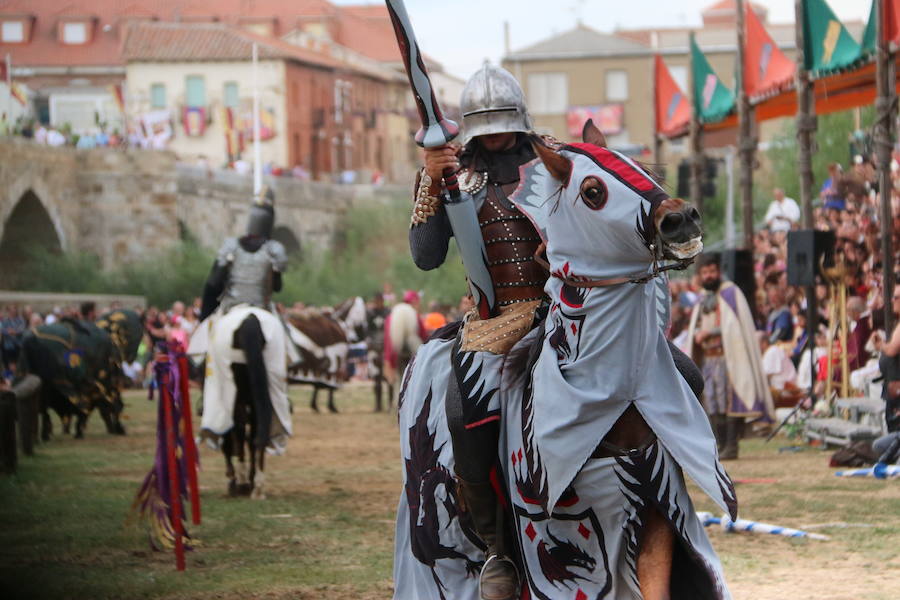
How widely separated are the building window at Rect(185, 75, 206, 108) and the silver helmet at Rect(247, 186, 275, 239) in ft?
241

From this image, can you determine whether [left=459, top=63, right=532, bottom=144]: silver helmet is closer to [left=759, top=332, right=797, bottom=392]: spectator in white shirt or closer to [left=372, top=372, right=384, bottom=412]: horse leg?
[left=759, top=332, right=797, bottom=392]: spectator in white shirt

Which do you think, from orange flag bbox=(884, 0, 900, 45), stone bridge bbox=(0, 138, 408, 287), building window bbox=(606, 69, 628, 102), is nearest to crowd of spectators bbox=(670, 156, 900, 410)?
orange flag bbox=(884, 0, 900, 45)

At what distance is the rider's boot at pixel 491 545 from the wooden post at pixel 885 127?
895 cm

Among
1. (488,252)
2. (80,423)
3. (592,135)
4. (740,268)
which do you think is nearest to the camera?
(592,135)

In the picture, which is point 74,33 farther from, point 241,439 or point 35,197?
point 241,439

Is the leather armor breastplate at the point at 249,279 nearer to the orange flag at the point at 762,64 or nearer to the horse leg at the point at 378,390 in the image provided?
the orange flag at the point at 762,64

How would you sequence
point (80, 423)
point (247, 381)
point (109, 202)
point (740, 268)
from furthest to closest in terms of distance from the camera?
point (109, 202), point (80, 423), point (740, 268), point (247, 381)

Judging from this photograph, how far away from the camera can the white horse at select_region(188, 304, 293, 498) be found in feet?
40.5

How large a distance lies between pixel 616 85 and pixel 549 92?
4299 millimetres

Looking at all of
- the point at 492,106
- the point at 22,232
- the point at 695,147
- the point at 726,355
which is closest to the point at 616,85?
the point at 22,232

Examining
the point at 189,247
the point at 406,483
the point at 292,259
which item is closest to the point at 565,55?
the point at 292,259

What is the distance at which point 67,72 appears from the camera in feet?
234

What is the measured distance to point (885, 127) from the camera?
14609 millimetres

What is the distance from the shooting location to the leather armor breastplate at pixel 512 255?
624 cm
